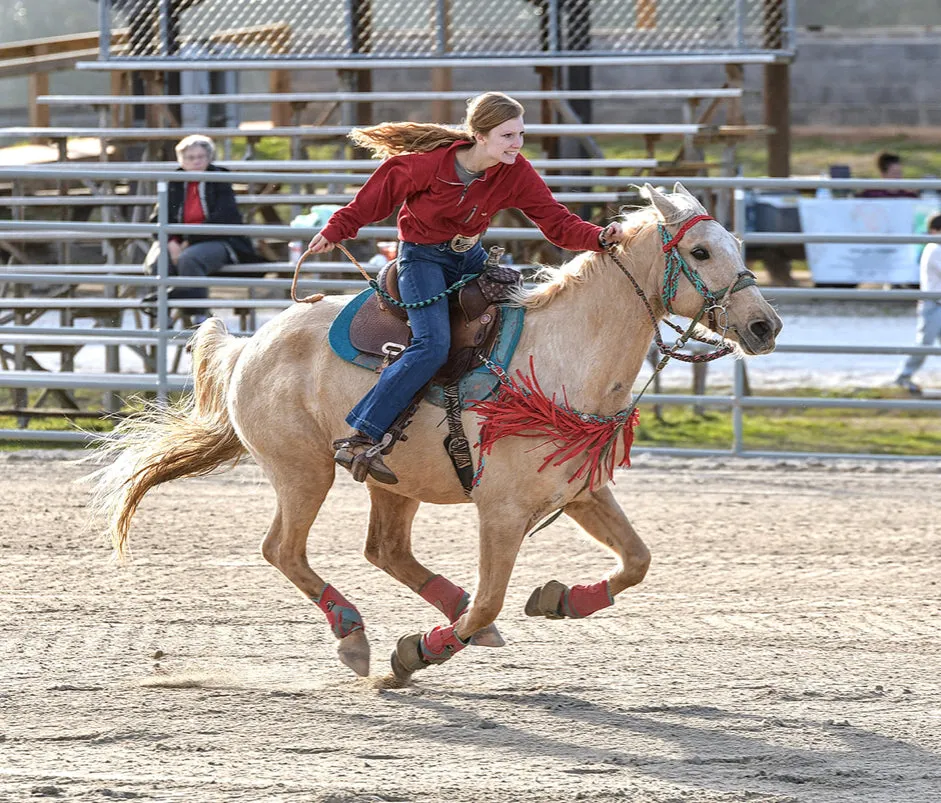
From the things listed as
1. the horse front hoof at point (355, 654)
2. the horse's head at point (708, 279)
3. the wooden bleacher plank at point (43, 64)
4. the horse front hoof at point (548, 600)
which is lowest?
the horse front hoof at point (355, 654)

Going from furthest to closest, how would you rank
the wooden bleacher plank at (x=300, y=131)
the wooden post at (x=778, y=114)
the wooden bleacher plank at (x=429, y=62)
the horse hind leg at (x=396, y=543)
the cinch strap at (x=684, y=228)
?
1. the wooden post at (x=778, y=114)
2. the wooden bleacher plank at (x=429, y=62)
3. the wooden bleacher plank at (x=300, y=131)
4. the horse hind leg at (x=396, y=543)
5. the cinch strap at (x=684, y=228)

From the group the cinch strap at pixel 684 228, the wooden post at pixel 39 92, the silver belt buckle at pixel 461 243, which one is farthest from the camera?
the wooden post at pixel 39 92

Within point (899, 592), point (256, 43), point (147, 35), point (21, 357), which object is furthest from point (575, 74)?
point (899, 592)

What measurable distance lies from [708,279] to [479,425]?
925 mm

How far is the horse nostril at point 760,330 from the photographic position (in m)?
4.43

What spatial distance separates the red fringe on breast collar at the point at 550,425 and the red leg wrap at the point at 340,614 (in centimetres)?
82

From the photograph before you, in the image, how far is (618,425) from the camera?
4.78m

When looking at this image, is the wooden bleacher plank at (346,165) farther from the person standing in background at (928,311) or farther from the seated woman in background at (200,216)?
the person standing in background at (928,311)

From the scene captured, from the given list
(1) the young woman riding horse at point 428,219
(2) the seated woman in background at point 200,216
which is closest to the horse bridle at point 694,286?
(1) the young woman riding horse at point 428,219

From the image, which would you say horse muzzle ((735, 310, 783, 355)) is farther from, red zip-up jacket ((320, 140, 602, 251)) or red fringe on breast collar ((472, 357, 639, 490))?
red zip-up jacket ((320, 140, 602, 251))

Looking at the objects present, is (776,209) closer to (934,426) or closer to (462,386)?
(934,426)

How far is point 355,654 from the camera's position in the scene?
499cm

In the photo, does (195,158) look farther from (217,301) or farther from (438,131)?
(438,131)

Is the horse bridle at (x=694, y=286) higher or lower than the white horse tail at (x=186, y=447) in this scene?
higher
